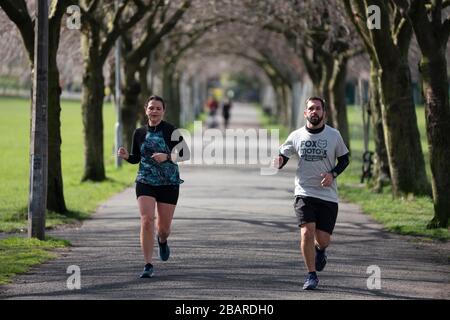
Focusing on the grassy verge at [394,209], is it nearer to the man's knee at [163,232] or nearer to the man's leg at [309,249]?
the man's knee at [163,232]

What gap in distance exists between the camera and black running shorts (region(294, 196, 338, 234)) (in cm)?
1159

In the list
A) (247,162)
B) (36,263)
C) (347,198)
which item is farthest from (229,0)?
(36,263)

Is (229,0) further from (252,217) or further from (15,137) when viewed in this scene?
(15,137)

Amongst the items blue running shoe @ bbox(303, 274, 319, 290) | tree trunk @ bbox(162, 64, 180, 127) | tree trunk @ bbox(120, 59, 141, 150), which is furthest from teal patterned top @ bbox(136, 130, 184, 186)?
tree trunk @ bbox(162, 64, 180, 127)

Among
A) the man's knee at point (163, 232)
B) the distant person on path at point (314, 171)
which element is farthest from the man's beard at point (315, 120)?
the man's knee at point (163, 232)

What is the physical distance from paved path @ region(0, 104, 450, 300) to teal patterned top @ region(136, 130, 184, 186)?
3.12 feet

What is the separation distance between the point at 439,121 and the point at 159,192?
5.84m

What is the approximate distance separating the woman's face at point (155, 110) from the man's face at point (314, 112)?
62.7 inches

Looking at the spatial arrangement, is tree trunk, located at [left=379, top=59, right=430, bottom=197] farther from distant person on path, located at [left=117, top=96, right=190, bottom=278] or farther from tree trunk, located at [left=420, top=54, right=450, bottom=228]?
distant person on path, located at [left=117, top=96, right=190, bottom=278]

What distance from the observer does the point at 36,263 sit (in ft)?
44.4

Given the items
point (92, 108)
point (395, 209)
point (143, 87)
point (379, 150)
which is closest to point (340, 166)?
point (395, 209)

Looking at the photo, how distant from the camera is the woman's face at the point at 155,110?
12352 millimetres

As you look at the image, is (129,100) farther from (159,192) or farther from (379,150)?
(159,192)

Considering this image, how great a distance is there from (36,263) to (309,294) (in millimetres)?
3666
